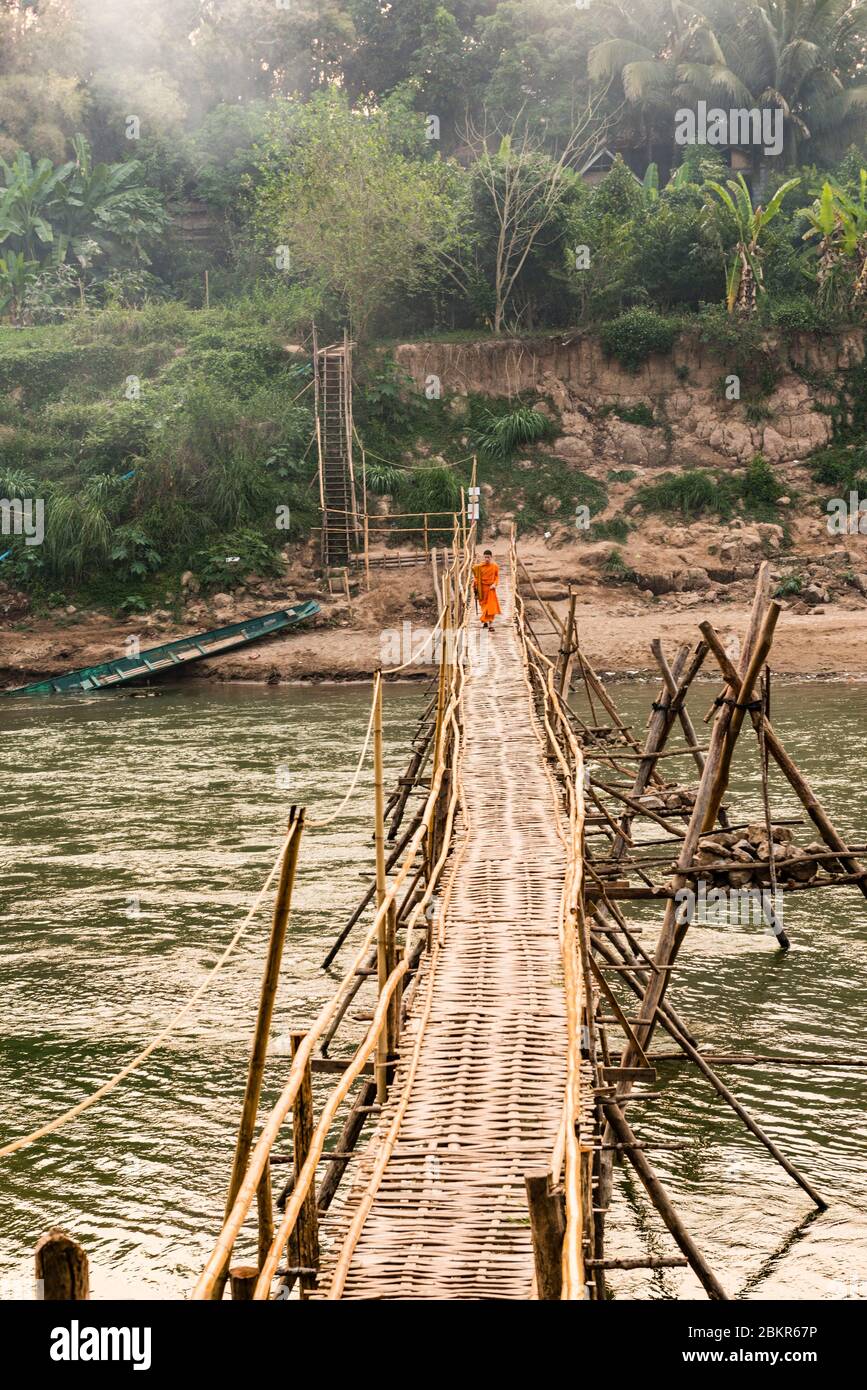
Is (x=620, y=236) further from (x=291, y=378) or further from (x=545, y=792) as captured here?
(x=545, y=792)

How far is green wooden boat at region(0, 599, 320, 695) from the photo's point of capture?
99.9 feet

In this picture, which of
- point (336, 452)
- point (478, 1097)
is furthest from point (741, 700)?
point (336, 452)

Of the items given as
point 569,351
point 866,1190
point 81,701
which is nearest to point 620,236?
point 569,351

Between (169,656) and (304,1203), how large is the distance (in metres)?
25.8

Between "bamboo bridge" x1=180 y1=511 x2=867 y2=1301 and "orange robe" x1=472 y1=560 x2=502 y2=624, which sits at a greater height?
"orange robe" x1=472 y1=560 x2=502 y2=624

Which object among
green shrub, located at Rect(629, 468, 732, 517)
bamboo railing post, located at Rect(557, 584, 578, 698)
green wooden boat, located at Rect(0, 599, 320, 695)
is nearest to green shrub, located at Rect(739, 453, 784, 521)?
green shrub, located at Rect(629, 468, 732, 517)

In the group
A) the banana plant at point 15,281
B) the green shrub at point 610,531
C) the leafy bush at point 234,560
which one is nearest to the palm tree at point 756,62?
the green shrub at point 610,531

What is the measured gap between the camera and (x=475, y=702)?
15.8 metres

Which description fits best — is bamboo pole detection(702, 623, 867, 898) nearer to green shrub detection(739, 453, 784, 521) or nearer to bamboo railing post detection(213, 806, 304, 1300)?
bamboo railing post detection(213, 806, 304, 1300)

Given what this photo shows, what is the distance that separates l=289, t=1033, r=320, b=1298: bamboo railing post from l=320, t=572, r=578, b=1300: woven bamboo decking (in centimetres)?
11

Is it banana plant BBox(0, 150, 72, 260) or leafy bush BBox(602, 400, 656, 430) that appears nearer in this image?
leafy bush BBox(602, 400, 656, 430)

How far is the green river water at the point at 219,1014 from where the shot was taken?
864cm

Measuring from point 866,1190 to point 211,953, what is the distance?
681 centimetres

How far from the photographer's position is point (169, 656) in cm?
3091
